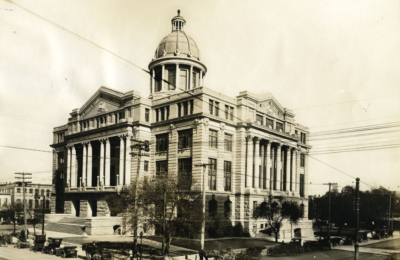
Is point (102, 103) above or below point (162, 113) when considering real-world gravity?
above

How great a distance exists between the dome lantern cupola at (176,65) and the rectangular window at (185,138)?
14.6m

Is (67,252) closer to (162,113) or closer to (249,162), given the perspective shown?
(162,113)

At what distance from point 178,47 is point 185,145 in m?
25.9

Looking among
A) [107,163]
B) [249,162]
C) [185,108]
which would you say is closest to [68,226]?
[107,163]

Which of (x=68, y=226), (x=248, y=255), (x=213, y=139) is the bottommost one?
(x=68, y=226)

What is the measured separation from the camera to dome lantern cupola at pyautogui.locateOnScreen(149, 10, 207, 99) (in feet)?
216

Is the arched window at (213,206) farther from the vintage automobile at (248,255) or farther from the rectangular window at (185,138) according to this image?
the vintage automobile at (248,255)

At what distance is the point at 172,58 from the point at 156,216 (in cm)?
3967

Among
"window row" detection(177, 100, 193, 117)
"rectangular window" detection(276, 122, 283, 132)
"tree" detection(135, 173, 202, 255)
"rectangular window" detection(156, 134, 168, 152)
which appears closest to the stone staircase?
"rectangular window" detection(156, 134, 168, 152)

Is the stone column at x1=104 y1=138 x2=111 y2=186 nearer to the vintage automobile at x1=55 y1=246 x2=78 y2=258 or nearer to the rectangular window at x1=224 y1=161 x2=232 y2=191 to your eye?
the rectangular window at x1=224 y1=161 x2=232 y2=191

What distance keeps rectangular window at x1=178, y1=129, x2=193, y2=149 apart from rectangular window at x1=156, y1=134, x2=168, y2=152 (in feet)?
9.97

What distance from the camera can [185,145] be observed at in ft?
166

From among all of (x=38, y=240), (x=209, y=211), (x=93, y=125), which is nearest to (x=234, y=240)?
(x=209, y=211)

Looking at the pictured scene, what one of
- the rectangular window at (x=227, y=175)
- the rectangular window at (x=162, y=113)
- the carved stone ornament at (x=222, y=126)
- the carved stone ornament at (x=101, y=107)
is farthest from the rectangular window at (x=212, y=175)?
the carved stone ornament at (x=101, y=107)
